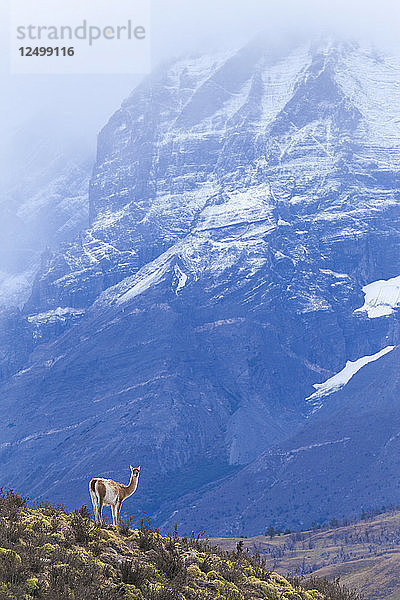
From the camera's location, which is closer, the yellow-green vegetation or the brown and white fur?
the yellow-green vegetation

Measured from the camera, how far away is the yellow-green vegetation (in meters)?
24.9

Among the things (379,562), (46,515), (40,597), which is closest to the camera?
(40,597)

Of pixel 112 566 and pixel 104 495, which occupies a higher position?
pixel 104 495

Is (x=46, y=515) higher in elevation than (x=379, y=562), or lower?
higher

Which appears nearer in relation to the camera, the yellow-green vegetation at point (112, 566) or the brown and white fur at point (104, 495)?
the yellow-green vegetation at point (112, 566)

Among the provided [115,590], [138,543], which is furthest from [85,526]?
[115,590]

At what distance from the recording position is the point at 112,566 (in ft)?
90.0

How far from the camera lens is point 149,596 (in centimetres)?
2588

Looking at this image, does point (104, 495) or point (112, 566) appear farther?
point (104, 495)

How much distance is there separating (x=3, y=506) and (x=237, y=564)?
8069 millimetres

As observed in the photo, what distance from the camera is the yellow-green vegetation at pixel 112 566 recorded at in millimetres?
24922

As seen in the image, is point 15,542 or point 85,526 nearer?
point 15,542

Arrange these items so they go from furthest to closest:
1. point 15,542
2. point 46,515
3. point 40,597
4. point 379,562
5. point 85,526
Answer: point 379,562, point 46,515, point 85,526, point 15,542, point 40,597

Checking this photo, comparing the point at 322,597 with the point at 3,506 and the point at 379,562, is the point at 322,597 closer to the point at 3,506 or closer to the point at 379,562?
the point at 3,506
